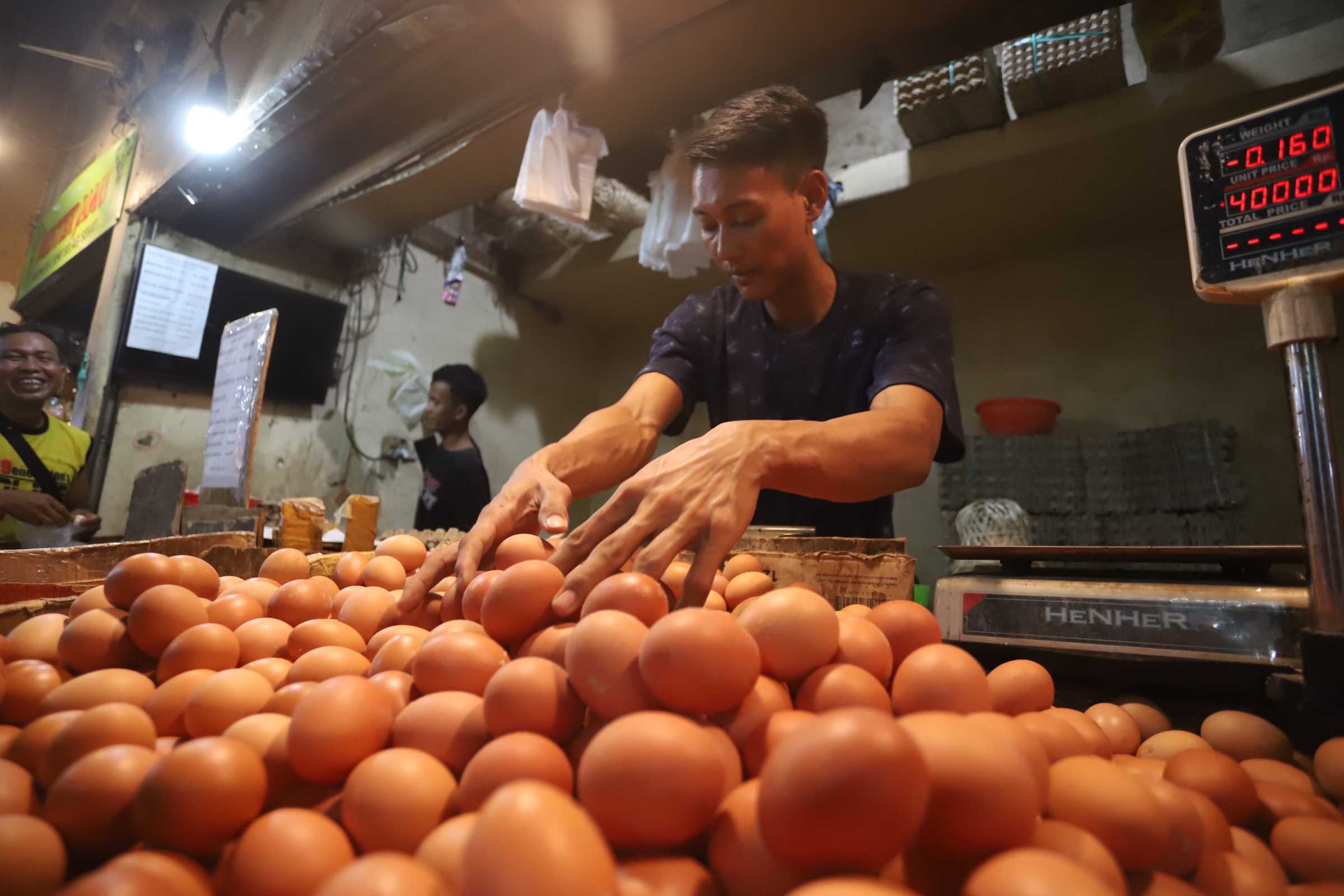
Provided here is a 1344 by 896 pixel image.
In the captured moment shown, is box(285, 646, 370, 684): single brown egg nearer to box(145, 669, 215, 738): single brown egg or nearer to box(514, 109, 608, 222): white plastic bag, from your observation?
box(145, 669, 215, 738): single brown egg

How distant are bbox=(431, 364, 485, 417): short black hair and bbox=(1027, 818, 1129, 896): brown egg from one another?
3.91 meters

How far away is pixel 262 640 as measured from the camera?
3.09 ft

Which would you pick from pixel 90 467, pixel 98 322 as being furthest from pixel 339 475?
pixel 98 322

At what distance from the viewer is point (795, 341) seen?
179 cm

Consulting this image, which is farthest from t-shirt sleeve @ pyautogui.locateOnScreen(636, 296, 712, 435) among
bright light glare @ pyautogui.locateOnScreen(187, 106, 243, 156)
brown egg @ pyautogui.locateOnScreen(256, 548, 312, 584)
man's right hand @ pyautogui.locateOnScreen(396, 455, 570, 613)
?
bright light glare @ pyautogui.locateOnScreen(187, 106, 243, 156)

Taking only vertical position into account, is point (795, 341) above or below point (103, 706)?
above

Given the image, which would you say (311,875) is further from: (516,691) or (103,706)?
(103,706)

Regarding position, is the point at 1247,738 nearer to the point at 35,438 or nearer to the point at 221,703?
the point at 221,703

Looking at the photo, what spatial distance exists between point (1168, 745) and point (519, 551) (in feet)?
3.18

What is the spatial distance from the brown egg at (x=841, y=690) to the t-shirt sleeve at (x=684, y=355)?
4.21 feet

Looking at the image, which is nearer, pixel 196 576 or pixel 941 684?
pixel 941 684

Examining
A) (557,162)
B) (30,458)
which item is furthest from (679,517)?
(30,458)

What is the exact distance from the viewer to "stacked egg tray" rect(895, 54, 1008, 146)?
9.32 ft

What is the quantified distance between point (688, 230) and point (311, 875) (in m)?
3.06
